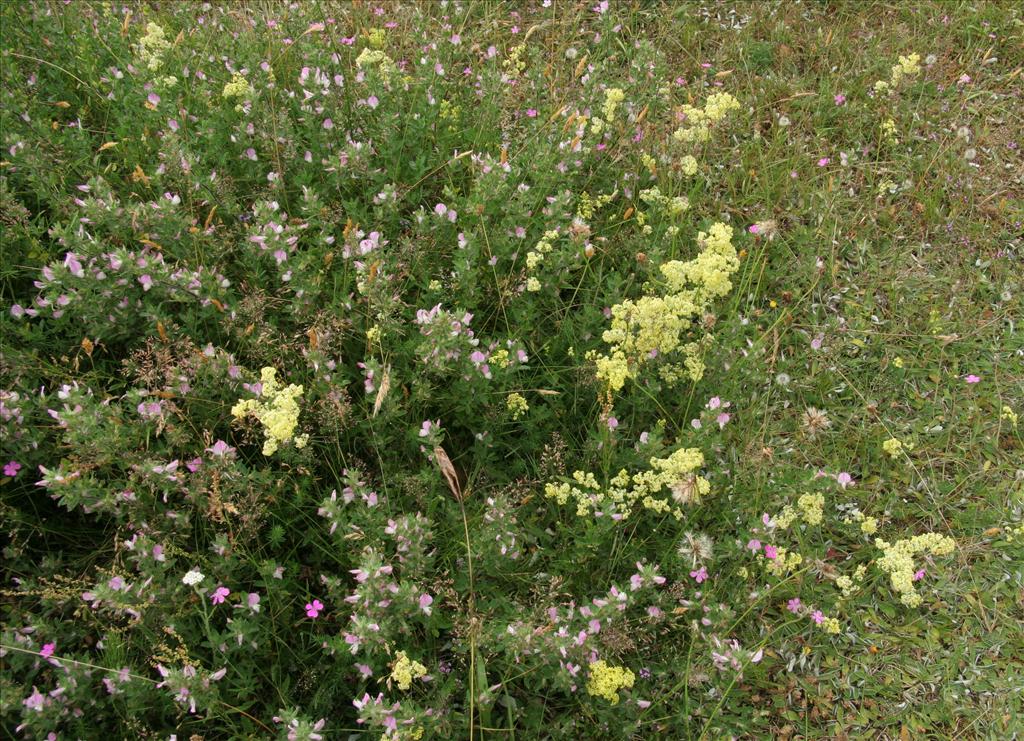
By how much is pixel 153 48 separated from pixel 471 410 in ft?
8.67

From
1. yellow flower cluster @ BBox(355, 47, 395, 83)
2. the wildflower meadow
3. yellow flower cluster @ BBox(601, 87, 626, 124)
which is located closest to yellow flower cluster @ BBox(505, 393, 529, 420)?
the wildflower meadow

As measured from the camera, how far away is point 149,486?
2.89m

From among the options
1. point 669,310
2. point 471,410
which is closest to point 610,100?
point 669,310

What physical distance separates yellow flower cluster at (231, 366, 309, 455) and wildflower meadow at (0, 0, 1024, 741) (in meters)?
0.02

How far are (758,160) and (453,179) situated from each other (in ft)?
6.95

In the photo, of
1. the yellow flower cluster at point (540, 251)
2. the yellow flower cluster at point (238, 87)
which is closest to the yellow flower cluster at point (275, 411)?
the yellow flower cluster at point (540, 251)

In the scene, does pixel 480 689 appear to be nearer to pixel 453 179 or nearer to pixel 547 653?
pixel 547 653

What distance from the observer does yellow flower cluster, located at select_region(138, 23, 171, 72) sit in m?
3.85

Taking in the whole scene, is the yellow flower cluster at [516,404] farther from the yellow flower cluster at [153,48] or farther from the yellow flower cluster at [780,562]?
the yellow flower cluster at [153,48]

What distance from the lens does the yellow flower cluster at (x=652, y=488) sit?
9.61ft

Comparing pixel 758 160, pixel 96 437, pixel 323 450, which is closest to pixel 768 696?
pixel 323 450

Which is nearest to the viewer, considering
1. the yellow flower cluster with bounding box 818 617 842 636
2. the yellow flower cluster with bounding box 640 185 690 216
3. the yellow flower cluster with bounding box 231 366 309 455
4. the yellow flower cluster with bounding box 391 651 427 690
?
the yellow flower cluster with bounding box 391 651 427 690

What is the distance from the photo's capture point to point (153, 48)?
403cm

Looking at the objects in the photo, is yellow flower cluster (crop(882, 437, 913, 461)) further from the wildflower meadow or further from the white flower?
the white flower
